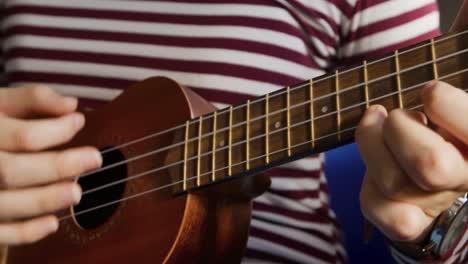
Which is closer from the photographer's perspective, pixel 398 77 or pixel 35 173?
pixel 398 77

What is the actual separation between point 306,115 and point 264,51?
28 centimetres

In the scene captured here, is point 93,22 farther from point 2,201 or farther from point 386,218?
point 386,218

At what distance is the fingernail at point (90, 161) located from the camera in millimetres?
607

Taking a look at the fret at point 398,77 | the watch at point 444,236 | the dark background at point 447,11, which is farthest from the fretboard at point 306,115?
the dark background at point 447,11

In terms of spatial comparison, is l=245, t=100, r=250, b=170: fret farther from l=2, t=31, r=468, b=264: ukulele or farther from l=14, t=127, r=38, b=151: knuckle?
l=14, t=127, r=38, b=151: knuckle

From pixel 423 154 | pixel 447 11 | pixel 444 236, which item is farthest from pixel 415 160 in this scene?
pixel 447 11

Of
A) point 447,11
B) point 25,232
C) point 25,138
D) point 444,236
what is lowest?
point 444,236

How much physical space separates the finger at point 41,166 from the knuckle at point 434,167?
36cm

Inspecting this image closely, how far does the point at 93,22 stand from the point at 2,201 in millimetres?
342

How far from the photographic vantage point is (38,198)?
0.60m

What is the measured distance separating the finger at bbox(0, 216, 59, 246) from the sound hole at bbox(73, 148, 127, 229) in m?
0.05

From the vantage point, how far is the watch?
0.48 meters

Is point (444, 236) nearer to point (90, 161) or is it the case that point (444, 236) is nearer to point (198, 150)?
point (198, 150)

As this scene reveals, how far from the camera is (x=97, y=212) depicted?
2.17 ft
